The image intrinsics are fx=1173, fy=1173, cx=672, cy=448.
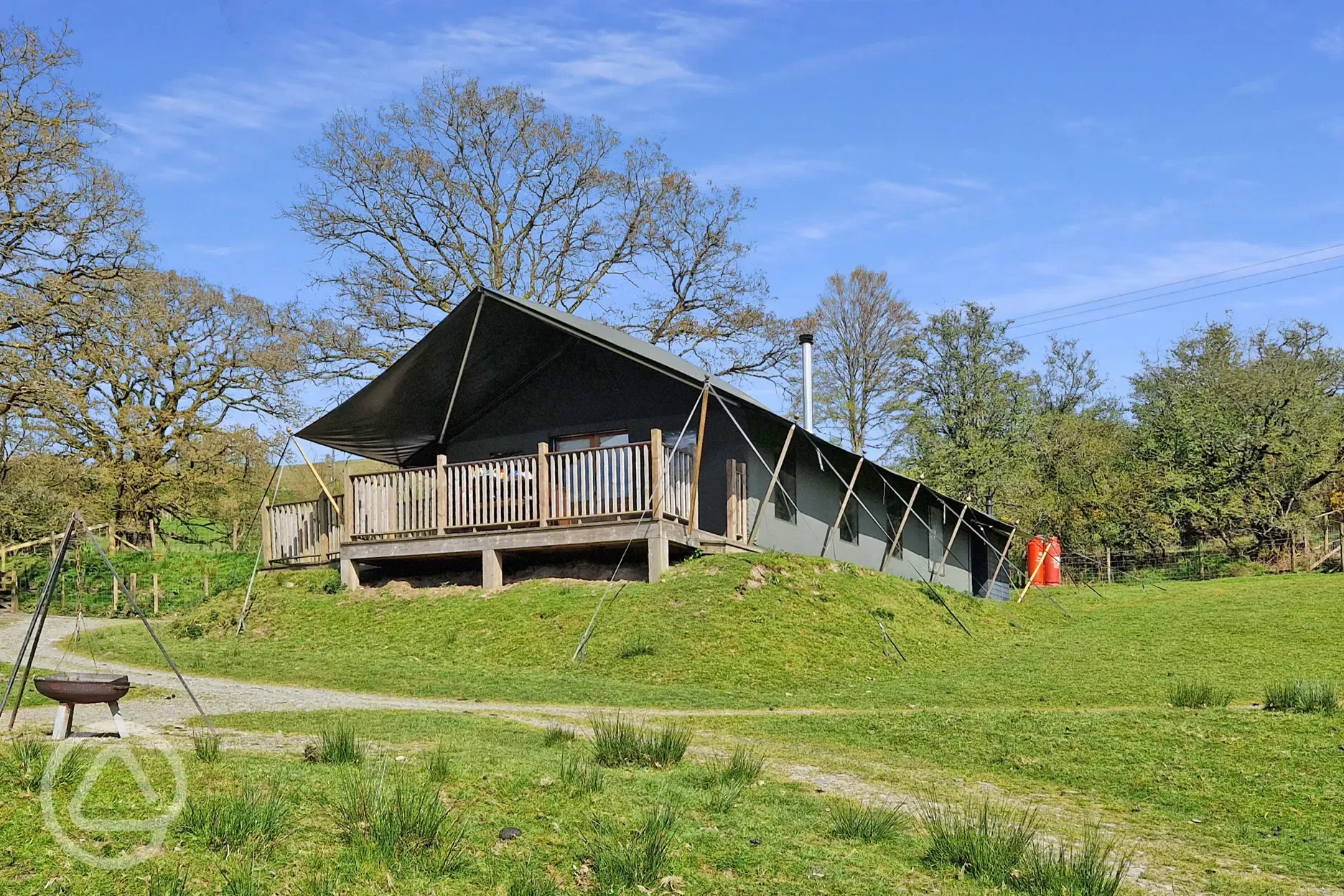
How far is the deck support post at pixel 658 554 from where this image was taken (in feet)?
61.0

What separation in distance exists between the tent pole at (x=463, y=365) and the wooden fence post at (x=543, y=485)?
2.58 meters

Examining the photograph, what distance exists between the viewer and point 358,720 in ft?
33.4

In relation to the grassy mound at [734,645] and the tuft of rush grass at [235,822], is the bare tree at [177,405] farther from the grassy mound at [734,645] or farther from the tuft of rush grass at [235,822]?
the tuft of rush grass at [235,822]

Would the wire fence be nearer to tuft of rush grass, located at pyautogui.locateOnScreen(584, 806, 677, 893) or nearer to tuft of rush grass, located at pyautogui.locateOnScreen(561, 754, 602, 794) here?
tuft of rush grass, located at pyautogui.locateOnScreen(561, 754, 602, 794)

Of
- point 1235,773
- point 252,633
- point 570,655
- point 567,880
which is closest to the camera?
point 567,880

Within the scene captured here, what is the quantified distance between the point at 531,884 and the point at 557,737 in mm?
3715

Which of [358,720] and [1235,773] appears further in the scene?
[358,720]

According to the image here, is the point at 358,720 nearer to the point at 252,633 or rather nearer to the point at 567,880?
the point at 567,880

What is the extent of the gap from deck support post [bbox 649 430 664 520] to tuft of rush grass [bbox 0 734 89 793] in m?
12.1

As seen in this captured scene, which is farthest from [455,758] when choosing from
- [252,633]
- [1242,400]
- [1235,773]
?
[1242,400]

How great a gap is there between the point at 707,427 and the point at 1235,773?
14.2 metres

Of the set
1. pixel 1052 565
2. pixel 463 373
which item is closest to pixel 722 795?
pixel 463 373

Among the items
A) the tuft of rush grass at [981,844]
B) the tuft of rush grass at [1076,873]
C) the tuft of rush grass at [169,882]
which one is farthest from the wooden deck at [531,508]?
the tuft of rush grass at [169,882]

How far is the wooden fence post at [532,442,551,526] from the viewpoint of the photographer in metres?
19.5
